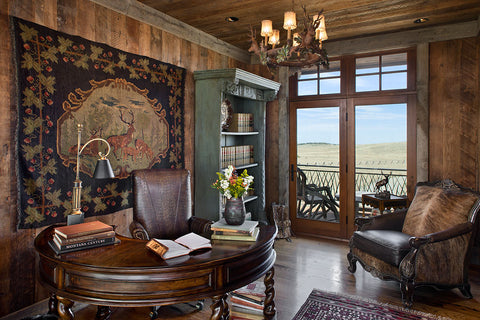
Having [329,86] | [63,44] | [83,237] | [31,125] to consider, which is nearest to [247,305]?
[83,237]

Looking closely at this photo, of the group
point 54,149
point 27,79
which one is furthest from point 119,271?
point 27,79

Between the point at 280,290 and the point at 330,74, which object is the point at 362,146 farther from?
the point at 280,290

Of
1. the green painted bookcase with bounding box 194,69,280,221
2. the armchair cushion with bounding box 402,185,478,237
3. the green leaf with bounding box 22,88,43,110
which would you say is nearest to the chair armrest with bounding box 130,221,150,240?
the green leaf with bounding box 22,88,43,110

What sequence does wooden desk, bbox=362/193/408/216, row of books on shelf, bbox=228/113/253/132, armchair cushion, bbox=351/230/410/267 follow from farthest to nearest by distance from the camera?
1. row of books on shelf, bbox=228/113/253/132
2. wooden desk, bbox=362/193/408/216
3. armchair cushion, bbox=351/230/410/267

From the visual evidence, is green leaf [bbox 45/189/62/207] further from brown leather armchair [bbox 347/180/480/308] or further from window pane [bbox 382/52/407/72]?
window pane [bbox 382/52/407/72]

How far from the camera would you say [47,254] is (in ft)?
5.57

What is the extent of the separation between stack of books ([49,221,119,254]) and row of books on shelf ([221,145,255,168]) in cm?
227

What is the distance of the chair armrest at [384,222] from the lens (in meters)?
3.50

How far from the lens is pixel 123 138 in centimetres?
315

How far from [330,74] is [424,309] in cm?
327

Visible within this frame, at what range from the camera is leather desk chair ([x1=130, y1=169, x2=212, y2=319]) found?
9.31 ft

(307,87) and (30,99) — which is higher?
(307,87)

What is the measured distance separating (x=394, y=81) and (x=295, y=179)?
6.43 feet

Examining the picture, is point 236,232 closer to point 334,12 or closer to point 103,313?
point 103,313
